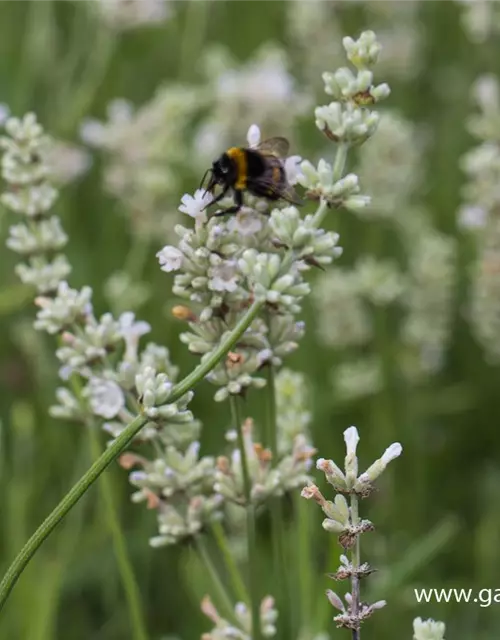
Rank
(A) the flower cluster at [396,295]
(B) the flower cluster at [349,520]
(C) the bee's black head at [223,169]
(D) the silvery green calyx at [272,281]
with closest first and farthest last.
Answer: (B) the flower cluster at [349,520]
(D) the silvery green calyx at [272,281]
(C) the bee's black head at [223,169]
(A) the flower cluster at [396,295]

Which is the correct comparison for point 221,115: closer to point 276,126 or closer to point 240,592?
point 276,126

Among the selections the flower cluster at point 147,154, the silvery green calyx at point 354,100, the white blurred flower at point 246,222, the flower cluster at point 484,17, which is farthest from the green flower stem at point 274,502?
the flower cluster at point 484,17

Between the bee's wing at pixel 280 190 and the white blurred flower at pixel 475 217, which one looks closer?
the bee's wing at pixel 280 190

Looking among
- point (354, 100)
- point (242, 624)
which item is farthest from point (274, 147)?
point (242, 624)

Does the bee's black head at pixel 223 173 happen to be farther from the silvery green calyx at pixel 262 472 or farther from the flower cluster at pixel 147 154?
the flower cluster at pixel 147 154

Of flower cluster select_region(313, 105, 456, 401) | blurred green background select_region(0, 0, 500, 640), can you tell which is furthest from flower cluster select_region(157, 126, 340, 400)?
flower cluster select_region(313, 105, 456, 401)

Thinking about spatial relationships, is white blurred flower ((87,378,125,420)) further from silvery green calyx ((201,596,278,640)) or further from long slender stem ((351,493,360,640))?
long slender stem ((351,493,360,640))
